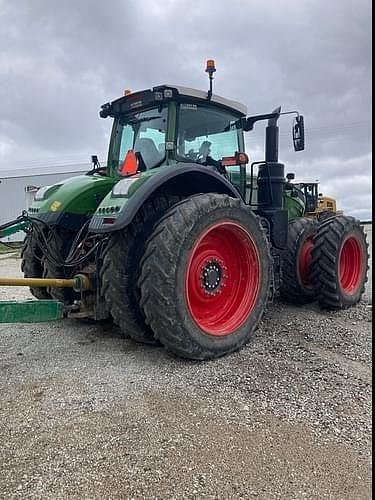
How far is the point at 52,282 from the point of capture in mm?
3168

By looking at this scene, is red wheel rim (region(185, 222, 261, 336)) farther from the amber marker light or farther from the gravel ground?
the amber marker light

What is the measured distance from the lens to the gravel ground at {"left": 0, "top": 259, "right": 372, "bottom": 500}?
1886mm

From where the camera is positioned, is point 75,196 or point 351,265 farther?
point 351,265

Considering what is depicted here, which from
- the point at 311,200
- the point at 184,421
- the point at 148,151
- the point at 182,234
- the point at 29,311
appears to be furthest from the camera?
the point at 311,200

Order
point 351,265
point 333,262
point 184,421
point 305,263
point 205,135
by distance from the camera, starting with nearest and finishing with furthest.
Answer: point 184,421, point 205,135, point 333,262, point 305,263, point 351,265

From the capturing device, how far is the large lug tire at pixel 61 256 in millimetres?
3928

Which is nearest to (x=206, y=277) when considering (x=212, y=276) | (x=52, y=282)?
(x=212, y=276)

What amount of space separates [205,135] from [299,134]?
0.96 meters

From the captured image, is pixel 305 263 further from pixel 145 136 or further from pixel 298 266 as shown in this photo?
pixel 145 136

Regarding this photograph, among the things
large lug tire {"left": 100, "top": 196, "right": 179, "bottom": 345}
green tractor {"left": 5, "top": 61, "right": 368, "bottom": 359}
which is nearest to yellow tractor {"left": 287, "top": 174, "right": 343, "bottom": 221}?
green tractor {"left": 5, "top": 61, "right": 368, "bottom": 359}

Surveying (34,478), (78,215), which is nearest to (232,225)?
(78,215)

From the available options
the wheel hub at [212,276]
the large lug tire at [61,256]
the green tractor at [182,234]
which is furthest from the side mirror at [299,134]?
the large lug tire at [61,256]

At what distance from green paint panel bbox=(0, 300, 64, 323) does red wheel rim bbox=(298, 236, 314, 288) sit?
292 cm

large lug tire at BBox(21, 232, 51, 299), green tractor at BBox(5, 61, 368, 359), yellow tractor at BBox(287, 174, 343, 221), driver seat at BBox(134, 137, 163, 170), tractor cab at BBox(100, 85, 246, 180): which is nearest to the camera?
green tractor at BBox(5, 61, 368, 359)
